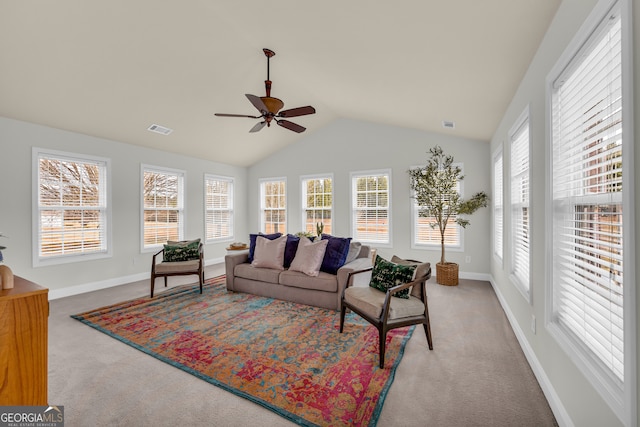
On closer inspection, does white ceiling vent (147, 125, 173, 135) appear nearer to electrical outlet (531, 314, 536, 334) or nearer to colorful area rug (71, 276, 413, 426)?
colorful area rug (71, 276, 413, 426)

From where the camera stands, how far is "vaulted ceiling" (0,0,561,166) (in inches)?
92.4

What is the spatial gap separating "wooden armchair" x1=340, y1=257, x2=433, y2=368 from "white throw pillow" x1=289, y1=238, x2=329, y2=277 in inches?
40.3

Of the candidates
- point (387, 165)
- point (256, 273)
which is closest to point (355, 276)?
point (256, 273)

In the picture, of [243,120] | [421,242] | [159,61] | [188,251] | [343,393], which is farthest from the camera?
[421,242]

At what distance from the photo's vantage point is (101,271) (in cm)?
495

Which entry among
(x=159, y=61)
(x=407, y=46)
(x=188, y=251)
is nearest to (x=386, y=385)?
(x=407, y=46)

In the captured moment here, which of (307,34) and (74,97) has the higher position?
(307,34)

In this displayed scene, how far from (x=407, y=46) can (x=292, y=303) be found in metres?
3.32

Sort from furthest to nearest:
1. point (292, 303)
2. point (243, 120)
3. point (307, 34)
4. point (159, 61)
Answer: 1. point (243, 120)
2. point (292, 303)
3. point (159, 61)
4. point (307, 34)

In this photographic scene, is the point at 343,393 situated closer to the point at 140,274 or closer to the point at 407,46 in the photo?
the point at 407,46

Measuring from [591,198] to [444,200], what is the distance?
3708 mm

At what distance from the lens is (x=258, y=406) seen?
2008 mm

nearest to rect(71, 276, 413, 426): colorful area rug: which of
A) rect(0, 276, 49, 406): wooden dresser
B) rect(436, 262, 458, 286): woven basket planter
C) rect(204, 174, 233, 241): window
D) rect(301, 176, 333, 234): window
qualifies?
rect(0, 276, 49, 406): wooden dresser

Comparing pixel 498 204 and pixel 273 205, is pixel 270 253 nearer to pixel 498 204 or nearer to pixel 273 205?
pixel 273 205
